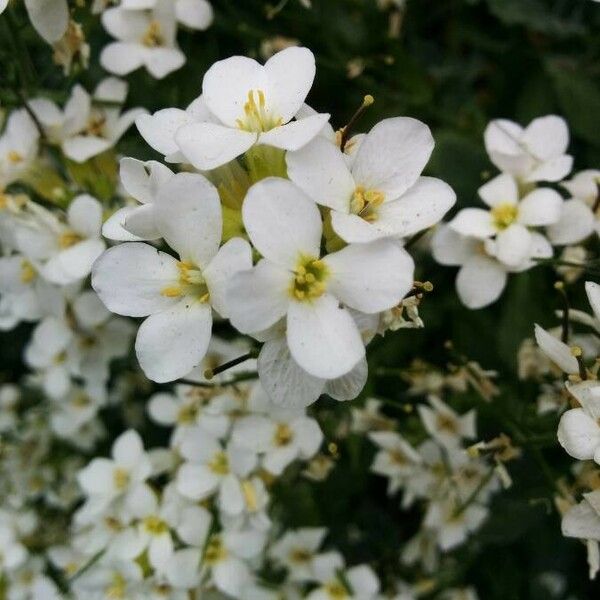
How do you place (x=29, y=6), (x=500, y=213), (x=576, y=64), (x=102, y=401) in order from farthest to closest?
(x=576, y=64) < (x=102, y=401) < (x=500, y=213) < (x=29, y=6)

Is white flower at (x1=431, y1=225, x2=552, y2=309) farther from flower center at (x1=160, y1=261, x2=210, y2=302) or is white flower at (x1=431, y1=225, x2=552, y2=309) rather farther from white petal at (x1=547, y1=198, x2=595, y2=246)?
flower center at (x1=160, y1=261, x2=210, y2=302)

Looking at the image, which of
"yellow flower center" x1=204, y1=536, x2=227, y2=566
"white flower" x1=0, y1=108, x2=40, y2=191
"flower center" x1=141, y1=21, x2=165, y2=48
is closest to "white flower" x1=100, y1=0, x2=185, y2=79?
"flower center" x1=141, y1=21, x2=165, y2=48

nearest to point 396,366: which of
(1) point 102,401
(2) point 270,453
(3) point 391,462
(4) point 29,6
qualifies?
(3) point 391,462

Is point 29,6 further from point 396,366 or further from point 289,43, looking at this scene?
point 396,366

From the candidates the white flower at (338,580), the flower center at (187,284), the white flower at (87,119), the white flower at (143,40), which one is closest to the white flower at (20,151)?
the white flower at (87,119)

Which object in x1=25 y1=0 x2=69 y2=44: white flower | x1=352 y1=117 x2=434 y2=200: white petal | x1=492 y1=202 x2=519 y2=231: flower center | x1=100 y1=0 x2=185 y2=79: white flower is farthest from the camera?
x1=100 y1=0 x2=185 y2=79: white flower
